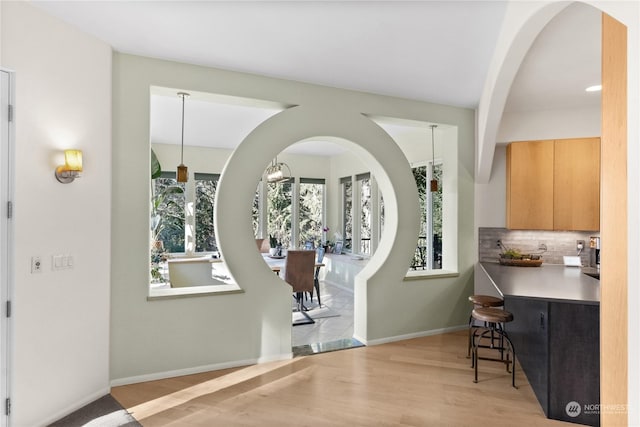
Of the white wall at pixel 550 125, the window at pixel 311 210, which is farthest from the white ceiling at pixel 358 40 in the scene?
the window at pixel 311 210

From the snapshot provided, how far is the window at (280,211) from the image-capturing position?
772 centimetres

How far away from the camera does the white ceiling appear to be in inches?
→ 94.0

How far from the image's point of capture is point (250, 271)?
3.46m

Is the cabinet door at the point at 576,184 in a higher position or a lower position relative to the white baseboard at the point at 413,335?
higher

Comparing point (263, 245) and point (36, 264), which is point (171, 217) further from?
point (36, 264)

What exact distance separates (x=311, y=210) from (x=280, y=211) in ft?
2.47

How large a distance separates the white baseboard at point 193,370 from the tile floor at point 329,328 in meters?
0.51

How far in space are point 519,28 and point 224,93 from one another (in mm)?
2334

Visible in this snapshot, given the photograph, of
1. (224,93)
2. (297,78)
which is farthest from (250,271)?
(297,78)

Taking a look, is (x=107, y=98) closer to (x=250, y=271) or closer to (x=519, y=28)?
(x=250, y=271)

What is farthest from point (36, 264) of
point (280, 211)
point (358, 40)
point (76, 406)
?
point (280, 211)

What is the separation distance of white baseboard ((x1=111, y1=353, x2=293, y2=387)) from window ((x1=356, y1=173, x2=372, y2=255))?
393 centimetres

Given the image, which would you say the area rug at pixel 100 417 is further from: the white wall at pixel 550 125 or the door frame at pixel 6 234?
the white wall at pixel 550 125

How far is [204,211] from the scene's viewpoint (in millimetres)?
7238
